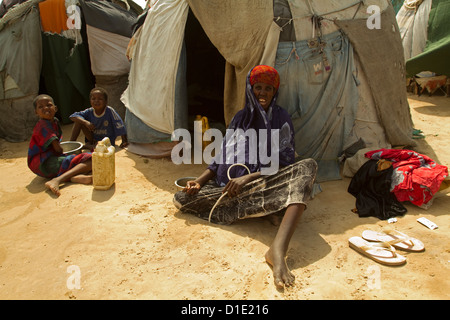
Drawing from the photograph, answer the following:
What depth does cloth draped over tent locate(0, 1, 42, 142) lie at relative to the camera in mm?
5148

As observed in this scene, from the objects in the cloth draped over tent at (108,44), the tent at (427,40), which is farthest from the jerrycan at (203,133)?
the tent at (427,40)

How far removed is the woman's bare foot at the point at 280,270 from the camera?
1.76 m

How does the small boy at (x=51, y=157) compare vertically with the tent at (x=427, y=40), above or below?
below

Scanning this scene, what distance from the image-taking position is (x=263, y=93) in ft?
8.34

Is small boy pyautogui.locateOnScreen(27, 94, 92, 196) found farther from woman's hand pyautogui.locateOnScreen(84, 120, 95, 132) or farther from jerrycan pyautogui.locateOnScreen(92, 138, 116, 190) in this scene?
woman's hand pyautogui.locateOnScreen(84, 120, 95, 132)

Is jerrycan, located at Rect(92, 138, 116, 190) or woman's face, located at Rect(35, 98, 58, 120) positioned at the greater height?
woman's face, located at Rect(35, 98, 58, 120)

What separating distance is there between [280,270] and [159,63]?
2668 millimetres

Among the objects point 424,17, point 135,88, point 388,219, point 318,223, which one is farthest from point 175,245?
point 424,17

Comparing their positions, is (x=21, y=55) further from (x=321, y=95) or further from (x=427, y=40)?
(x=427, y=40)

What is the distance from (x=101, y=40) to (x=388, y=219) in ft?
16.2

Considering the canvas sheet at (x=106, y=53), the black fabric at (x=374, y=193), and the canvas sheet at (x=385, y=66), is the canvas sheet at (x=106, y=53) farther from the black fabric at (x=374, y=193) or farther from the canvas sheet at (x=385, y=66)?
the black fabric at (x=374, y=193)

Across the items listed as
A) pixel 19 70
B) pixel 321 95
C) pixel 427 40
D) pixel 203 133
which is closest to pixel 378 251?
pixel 321 95

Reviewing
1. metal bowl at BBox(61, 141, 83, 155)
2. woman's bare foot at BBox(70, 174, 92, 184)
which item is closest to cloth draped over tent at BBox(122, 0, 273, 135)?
metal bowl at BBox(61, 141, 83, 155)

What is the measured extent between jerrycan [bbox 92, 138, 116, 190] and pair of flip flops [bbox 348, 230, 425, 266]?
2037 millimetres
